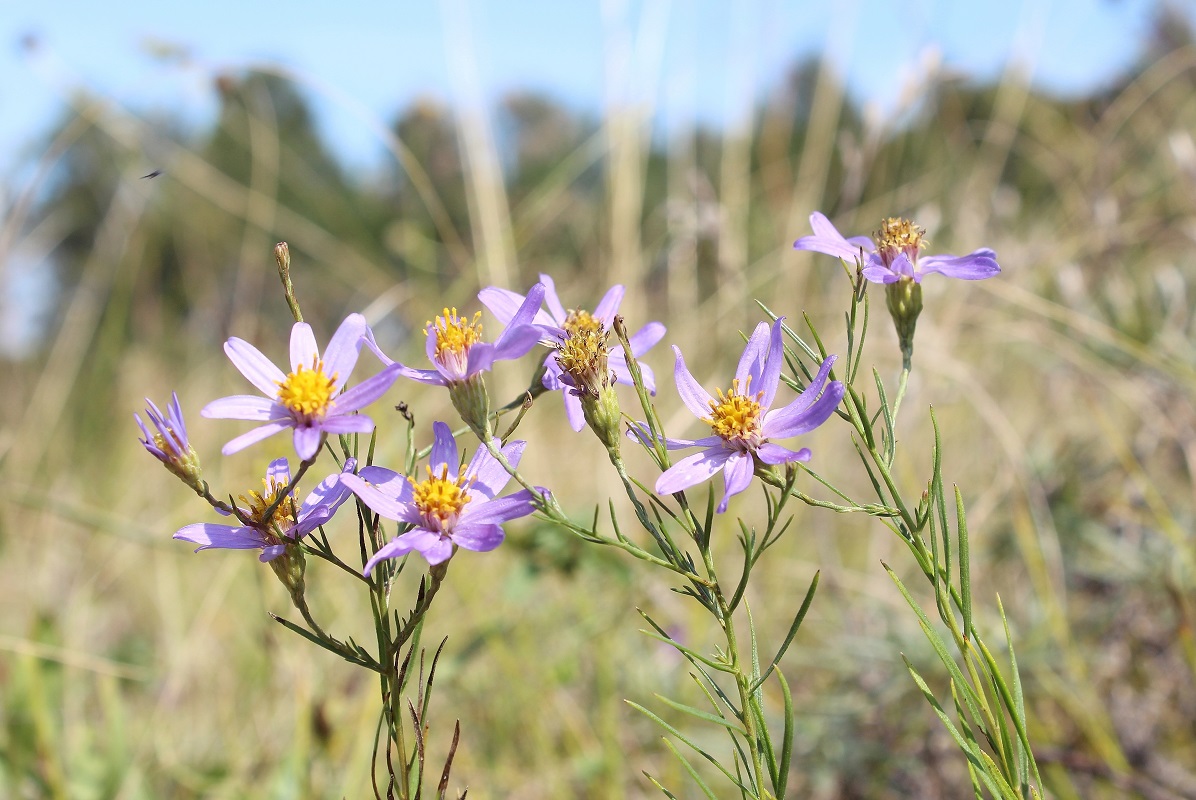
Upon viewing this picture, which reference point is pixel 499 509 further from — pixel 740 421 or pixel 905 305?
pixel 905 305

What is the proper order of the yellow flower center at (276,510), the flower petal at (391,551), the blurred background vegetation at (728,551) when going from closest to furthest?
the flower petal at (391,551) < the yellow flower center at (276,510) < the blurred background vegetation at (728,551)

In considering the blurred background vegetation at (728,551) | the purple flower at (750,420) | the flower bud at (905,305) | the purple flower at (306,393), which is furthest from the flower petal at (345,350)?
the blurred background vegetation at (728,551)

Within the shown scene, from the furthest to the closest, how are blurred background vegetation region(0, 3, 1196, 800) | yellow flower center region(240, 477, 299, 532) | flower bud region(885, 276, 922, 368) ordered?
1. blurred background vegetation region(0, 3, 1196, 800)
2. flower bud region(885, 276, 922, 368)
3. yellow flower center region(240, 477, 299, 532)

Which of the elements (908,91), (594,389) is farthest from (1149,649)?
(594,389)

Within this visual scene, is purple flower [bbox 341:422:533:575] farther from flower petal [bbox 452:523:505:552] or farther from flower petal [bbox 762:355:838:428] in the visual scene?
flower petal [bbox 762:355:838:428]

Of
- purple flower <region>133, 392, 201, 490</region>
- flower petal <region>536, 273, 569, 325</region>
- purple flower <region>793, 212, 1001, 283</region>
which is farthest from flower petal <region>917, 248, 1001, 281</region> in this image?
purple flower <region>133, 392, 201, 490</region>

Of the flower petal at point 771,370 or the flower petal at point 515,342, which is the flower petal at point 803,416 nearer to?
the flower petal at point 771,370

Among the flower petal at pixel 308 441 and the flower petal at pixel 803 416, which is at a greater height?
the flower petal at pixel 803 416

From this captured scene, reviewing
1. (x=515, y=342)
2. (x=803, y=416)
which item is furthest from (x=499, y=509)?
(x=803, y=416)
